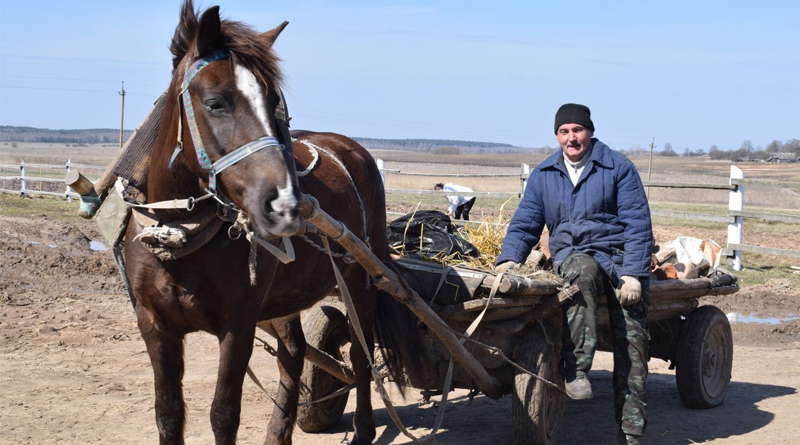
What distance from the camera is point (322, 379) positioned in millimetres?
5703

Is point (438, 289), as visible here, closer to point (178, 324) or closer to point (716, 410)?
point (178, 324)

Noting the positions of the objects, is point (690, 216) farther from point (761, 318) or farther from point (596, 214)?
point (596, 214)

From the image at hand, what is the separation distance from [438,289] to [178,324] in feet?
5.69

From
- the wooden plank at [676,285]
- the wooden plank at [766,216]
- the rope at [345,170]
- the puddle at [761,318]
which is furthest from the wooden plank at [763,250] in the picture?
the rope at [345,170]

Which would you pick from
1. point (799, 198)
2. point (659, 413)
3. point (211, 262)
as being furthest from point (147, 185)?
point (799, 198)

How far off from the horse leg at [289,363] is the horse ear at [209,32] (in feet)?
6.71

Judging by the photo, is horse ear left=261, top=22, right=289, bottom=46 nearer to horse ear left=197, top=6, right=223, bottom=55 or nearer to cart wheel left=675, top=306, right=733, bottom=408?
horse ear left=197, top=6, right=223, bottom=55

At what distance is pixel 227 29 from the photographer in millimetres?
3553

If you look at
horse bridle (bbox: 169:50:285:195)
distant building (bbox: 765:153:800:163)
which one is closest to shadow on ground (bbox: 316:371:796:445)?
horse bridle (bbox: 169:50:285:195)

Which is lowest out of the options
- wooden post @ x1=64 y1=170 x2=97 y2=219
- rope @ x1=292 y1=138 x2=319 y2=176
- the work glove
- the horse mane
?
the work glove

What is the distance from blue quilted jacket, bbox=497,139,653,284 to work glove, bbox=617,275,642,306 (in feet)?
0.13

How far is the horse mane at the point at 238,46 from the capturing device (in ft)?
11.2

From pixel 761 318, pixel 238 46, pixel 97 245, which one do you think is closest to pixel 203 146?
pixel 238 46

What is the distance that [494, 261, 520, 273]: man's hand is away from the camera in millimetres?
5138
